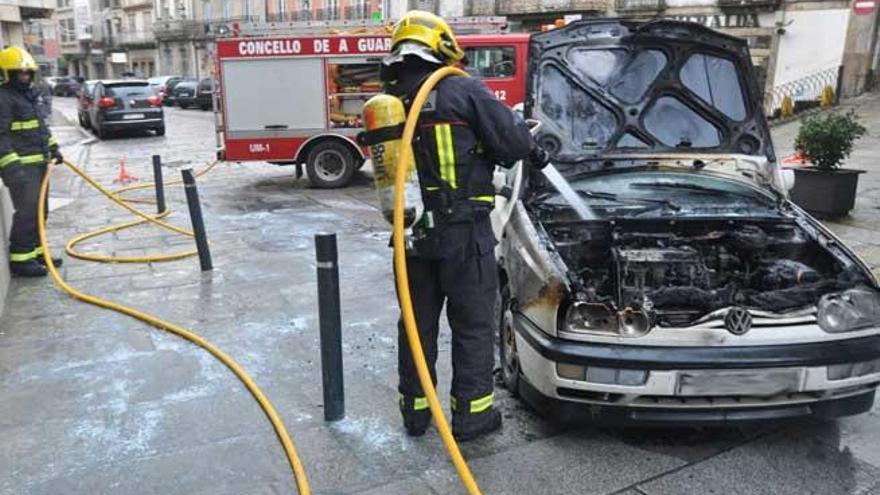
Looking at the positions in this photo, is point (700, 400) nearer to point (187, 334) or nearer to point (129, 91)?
point (187, 334)

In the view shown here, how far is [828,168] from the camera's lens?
27.1 ft

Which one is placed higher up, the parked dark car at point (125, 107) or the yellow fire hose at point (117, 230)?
the parked dark car at point (125, 107)

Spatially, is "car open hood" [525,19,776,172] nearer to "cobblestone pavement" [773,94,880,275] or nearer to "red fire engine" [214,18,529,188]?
"cobblestone pavement" [773,94,880,275]

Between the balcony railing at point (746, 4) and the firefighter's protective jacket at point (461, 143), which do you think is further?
the balcony railing at point (746, 4)

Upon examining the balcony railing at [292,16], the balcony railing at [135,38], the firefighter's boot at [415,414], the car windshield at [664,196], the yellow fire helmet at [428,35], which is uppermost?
the balcony railing at [292,16]

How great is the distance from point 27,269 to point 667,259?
561 cm

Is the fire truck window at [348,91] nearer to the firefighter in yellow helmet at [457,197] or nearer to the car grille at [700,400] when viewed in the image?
the firefighter in yellow helmet at [457,197]

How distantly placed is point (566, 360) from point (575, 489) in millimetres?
560

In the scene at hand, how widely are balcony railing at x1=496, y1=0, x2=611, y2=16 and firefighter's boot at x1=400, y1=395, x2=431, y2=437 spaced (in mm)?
23018

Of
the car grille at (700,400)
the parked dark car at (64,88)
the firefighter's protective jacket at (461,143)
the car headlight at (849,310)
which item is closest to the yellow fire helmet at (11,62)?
the firefighter's protective jacket at (461,143)

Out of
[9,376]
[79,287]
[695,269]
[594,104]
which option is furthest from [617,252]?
[79,287]

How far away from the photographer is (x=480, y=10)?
29.3m

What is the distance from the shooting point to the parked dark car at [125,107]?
19281mm

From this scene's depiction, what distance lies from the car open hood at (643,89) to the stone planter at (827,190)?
3.73 metres
